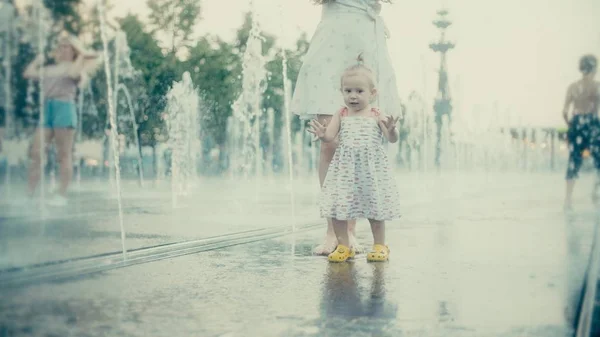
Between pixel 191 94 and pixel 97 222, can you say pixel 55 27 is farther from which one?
pixel 191 94

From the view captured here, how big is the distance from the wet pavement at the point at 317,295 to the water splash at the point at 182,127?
11.2 feet

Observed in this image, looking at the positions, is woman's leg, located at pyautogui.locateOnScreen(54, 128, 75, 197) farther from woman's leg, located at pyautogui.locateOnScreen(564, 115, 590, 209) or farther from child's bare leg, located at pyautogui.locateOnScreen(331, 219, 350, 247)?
woman's leg, located at pyautogui.locateOnScreen(564, 115, 590, 209)

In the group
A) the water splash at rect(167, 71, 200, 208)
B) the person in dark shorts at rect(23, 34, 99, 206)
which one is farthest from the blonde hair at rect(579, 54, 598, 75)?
the person in dark shorts at rect(23, 34, 99, 206)

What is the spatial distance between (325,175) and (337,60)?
646mm

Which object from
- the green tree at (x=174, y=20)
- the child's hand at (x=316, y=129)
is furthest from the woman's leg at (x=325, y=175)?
the green tree at (x=174, y=20)

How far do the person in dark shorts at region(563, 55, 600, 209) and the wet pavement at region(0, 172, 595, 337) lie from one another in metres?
3.58

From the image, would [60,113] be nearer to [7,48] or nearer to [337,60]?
[7,48]

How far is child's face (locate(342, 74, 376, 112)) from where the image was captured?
401 cm

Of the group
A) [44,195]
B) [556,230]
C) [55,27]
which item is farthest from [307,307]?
[44,195]

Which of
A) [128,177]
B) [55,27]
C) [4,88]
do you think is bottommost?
[128,177]

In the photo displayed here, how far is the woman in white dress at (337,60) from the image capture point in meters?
4.52

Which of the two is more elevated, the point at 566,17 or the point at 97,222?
the point at 566,17

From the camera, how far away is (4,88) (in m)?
4.74

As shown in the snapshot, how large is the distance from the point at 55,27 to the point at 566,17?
3.92 metres
